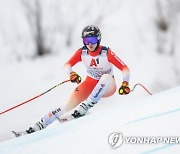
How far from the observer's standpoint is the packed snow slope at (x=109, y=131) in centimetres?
286

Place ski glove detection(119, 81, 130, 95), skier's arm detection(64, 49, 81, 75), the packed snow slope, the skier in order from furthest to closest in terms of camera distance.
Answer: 1. skier's arm detection(64, 49, 81, 75)
2. the skier
3. ski glove detection(119, 81, 130, 95)
4. the packed snow slope

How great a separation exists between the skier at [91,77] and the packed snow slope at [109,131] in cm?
12

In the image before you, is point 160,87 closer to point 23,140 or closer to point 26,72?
point 26,72

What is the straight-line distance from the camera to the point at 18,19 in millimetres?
9336

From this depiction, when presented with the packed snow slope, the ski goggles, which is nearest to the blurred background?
the ski goggles

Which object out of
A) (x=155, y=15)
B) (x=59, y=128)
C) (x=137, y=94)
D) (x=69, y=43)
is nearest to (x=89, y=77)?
(x=59, y=128)

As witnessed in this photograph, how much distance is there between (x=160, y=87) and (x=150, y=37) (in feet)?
5.66

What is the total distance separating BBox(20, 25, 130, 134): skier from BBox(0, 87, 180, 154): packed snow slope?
12 centimetres

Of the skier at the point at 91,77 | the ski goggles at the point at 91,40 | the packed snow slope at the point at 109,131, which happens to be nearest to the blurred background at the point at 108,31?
the skier at the point at 91,77

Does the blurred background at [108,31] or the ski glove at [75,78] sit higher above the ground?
the blurred background at [108,31]

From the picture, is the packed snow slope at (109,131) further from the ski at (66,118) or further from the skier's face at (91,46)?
the skier's face at (91,46)

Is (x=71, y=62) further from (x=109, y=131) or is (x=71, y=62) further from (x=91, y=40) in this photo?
(x=109, y=131)

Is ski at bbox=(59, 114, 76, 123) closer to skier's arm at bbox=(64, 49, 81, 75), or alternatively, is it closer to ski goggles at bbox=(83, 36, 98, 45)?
skier's arm at bbox=(64, 49, 81, 75)

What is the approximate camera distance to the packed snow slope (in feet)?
9.39
